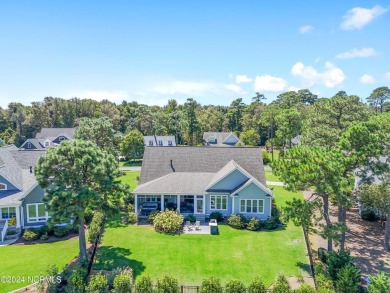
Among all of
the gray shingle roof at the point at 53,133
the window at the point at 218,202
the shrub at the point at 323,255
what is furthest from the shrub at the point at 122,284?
the gray shingle roof at the point at 53,133

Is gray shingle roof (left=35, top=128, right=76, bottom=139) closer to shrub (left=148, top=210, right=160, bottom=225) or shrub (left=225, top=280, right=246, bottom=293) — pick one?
shrub (left=148, top=210, right=160, bottom=225)

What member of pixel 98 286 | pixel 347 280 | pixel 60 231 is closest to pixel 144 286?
pixel 98 286

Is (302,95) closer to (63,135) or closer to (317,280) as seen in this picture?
(63,135)

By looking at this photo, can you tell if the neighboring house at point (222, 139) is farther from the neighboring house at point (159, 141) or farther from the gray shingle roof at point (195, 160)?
the gray shingle roof at point (195, 160)

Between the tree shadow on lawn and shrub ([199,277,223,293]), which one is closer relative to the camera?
shrub ([199,277,223,293])

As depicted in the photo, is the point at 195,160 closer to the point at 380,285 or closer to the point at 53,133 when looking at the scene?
the point at 380,285

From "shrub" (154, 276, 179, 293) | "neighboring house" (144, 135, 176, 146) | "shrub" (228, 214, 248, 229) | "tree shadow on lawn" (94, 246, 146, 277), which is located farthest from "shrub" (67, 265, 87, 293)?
"neighboring house" (144, 135, 176, 146)

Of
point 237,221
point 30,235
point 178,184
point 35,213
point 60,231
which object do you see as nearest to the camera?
point 30,235

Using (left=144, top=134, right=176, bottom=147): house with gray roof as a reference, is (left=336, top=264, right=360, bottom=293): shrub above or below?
below
